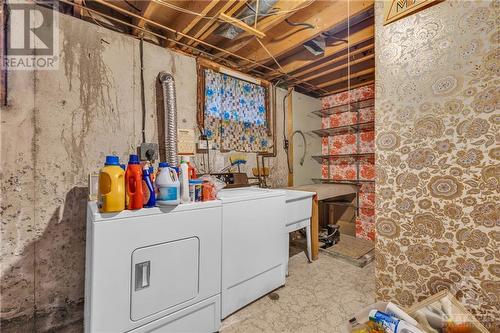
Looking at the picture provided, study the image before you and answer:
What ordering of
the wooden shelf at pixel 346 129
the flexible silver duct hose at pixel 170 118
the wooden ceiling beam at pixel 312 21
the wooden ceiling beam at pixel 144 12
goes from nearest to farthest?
the wooden ceiling beam at pixel 144 12, the wooden ceiling beam at pixel 312 21, the flexible silver duct hose at pixel 170 118, the wooden shelf at pixel 346 129

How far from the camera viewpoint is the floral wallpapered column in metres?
3.52

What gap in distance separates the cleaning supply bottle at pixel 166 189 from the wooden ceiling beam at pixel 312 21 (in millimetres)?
1862

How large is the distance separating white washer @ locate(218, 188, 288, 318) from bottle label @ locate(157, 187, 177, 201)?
0.40m

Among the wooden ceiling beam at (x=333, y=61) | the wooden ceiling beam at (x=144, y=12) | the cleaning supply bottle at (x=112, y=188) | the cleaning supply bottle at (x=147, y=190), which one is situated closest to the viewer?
the cleaning supply bottle at (x=112, y=188)

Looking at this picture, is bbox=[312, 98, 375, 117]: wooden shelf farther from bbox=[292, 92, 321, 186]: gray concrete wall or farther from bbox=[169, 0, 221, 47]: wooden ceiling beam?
bbox=[169, 0, 221, 47]: wooden ceiling beam

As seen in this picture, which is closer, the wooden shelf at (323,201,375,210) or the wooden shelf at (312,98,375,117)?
the wooden shelf at (312,98,375,117)

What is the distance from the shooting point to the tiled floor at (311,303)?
5.25 feet

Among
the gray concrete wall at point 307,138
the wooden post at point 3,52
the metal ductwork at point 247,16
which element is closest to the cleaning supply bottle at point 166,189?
the wooden post at point 3,52

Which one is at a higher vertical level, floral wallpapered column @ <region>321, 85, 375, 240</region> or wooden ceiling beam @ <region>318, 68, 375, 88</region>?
wooden ceiling beam @ <region>318, 68, 375, 88</region>

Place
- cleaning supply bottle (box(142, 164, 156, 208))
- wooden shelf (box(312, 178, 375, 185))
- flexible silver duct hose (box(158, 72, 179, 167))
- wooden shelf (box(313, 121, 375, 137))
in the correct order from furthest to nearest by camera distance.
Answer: wooden shelf (box(312, 178, 375, 185)) < wooden shelf (box(313, 121, 375, 137)) < flexible silver duct hose (box(158, 72, 179, 167)) < cleaning supply bottle (box(142, 164, 156, 208))

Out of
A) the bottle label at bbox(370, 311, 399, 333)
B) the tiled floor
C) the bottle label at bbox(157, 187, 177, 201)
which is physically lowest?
the tiled floor

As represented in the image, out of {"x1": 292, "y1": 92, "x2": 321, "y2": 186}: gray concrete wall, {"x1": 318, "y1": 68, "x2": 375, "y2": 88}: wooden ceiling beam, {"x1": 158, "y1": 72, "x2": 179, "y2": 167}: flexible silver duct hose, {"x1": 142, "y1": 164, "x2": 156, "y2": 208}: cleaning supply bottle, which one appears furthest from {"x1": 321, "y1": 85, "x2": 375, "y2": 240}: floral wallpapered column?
{"x1": 142, "y1": 164, "x2": 156, "y2": 208}: cleaning supply bottle

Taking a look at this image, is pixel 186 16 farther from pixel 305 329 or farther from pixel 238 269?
pixel 305 329

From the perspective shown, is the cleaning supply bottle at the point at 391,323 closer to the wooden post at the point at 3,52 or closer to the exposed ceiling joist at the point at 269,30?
the exposed ceiling joist at the point at 269,30
